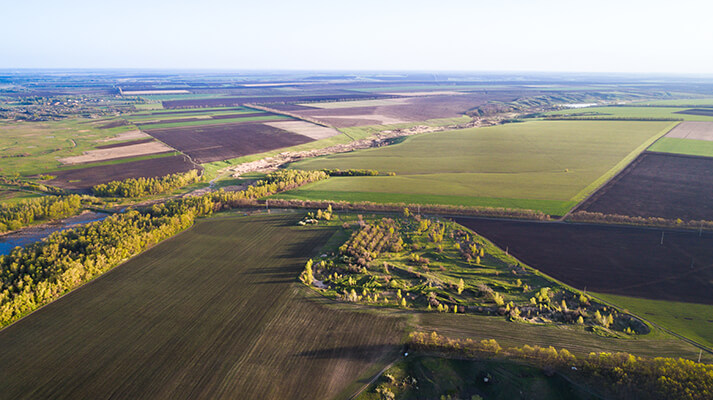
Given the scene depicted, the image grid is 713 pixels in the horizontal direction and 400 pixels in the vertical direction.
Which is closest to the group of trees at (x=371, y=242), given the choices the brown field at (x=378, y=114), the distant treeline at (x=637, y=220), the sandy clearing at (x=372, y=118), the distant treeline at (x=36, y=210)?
the distant treeline at (x=637, y=220)

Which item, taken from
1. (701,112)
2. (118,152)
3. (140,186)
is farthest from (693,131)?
(118,152)

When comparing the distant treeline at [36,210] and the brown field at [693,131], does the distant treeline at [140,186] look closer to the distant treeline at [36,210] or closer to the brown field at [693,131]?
the distant treeline at [36,210]

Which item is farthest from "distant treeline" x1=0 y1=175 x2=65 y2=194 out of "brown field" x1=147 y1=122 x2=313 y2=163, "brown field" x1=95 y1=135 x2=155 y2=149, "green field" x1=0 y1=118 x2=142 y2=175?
"brown field" x1=95 y1=135 x2=155 y2=149

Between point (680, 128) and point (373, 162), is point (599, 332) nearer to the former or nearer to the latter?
point (373, 162)

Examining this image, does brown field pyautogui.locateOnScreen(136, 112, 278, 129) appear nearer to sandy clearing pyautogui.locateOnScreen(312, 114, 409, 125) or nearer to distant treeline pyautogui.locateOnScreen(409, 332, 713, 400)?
sandy clearing pyautogui.locateOnScreen(312, 114, 409, 125)

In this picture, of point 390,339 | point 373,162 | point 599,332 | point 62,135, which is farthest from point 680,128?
point 62,135
